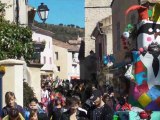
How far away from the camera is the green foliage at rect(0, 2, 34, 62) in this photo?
17.7m

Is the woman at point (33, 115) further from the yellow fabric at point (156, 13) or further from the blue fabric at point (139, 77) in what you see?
the yellow fabric at point (156, 13)

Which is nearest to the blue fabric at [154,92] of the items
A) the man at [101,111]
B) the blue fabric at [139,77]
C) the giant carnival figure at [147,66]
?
the giant carnival figure at [147,66]

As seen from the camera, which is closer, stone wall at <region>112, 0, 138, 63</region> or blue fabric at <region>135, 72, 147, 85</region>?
blue fabric at <region>135, 72, 147, 85</region>

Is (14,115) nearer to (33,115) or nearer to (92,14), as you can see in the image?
(33,115)

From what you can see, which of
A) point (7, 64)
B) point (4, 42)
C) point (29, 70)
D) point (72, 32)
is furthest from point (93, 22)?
point (72, 32)

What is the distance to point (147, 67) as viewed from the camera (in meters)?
7.83

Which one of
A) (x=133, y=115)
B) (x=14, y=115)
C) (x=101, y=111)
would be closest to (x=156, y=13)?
(x=133, y=115)

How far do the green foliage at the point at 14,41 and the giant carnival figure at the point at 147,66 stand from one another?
399 inches

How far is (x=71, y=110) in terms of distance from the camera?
9.55 metres

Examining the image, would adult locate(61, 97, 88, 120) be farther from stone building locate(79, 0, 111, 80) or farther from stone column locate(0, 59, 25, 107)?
stone building locate(79, 0, 111, 80)

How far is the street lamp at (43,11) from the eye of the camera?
19078 mm

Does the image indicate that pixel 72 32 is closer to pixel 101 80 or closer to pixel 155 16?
pixel 101 80

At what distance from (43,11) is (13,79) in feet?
19.8

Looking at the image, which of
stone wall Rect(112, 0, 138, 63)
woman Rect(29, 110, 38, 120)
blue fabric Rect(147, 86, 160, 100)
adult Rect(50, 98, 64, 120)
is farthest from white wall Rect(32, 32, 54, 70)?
blue fabric Rect(147, 86, 160, 100)
